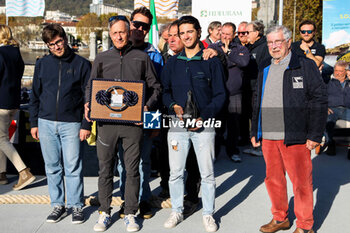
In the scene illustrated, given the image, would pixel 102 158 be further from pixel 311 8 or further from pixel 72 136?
pixel 311 8

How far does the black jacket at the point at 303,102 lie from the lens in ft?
11.8

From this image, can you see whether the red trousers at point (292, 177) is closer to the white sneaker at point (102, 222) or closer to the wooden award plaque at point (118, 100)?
the wooden award plaque at point (118, 100)

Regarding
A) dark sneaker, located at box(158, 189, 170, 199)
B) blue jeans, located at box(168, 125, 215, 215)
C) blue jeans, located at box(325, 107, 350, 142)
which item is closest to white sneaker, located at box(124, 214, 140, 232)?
blue jeans, located at box(168, 125, 215, 215)

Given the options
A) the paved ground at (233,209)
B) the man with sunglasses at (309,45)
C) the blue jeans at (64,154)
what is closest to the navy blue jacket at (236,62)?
the man with sunglasses at (309,45)

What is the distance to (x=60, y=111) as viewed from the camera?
407cm

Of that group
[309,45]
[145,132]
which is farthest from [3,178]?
[309,45]

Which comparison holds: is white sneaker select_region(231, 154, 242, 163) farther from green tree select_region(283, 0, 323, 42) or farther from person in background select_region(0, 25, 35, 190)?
green tree select_region(283, 0, 323, 42)

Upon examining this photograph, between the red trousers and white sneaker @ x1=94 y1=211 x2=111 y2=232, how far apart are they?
5.41ft

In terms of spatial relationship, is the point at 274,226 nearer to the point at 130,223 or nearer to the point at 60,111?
the point at 130,223

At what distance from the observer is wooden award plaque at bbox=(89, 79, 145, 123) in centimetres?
376

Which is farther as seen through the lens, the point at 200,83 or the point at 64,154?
the point at 64,154

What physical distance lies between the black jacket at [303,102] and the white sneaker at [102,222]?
75.0 inches

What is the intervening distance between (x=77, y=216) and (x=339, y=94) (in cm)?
537

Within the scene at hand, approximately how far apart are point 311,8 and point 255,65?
120ft
